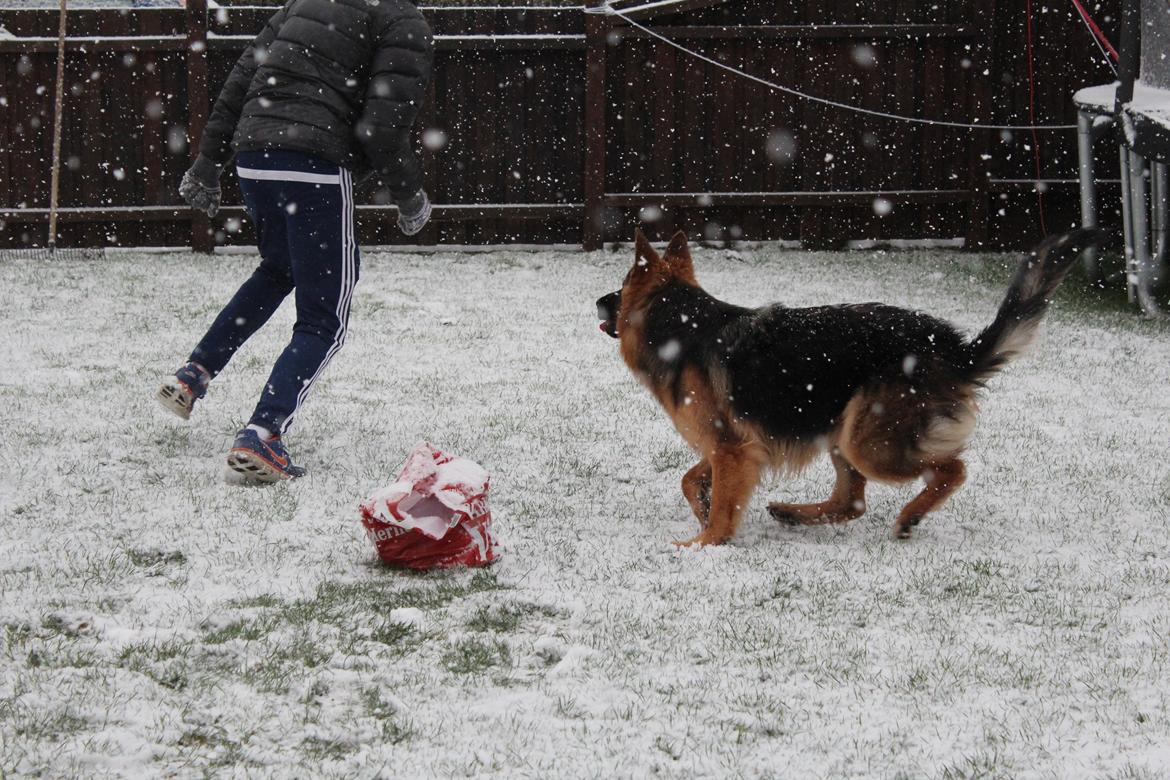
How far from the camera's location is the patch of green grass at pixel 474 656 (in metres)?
2.81

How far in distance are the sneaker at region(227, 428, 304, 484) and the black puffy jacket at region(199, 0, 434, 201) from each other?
1102 mm

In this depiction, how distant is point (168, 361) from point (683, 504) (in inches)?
137

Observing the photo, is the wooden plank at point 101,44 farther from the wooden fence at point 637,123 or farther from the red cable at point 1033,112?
the red cable at point 1033,112

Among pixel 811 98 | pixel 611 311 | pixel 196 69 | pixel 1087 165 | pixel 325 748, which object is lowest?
pixel 325 748

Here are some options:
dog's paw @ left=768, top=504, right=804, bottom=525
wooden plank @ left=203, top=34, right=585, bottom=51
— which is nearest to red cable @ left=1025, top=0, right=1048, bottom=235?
wooden plank @ left=203, top=34, right=585, bottom=51

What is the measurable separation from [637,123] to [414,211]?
6.25m

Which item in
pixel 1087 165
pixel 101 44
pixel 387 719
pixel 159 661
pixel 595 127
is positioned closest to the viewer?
pixel 387 719

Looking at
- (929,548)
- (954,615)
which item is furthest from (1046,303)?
(954,615)

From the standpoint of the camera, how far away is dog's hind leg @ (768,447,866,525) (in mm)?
4117

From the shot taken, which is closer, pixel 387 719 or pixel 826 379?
pixel 387 719

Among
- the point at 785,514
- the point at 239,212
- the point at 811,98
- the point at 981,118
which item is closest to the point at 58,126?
the point at 239,212

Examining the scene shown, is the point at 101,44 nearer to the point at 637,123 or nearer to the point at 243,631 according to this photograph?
the point at 637,123

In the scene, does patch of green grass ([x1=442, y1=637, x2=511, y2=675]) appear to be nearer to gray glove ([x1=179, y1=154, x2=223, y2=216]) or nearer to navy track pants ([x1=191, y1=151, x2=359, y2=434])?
navy track pants ([x1=191, y1=151, x2=359, y2=434])

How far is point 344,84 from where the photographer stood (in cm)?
441
